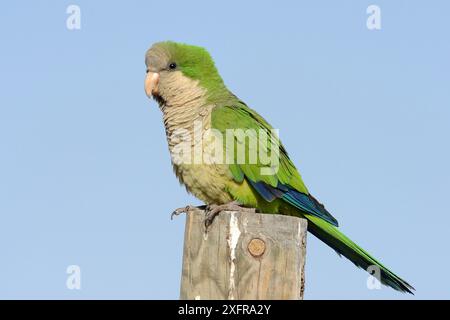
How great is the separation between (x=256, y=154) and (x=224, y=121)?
1.59 ft

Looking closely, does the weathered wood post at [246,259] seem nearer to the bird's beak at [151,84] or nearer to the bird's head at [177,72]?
the bird's head at [177,72]

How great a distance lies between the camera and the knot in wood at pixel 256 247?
15.1 feet

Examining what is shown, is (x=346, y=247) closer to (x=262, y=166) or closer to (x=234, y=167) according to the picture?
(x=262, y=166)

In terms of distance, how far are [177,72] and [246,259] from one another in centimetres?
372

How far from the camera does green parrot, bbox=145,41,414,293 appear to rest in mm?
6883

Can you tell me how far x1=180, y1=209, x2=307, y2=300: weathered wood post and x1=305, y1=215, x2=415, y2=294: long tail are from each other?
6.15ft

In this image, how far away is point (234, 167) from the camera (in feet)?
22.6

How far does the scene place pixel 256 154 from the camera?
7.00m

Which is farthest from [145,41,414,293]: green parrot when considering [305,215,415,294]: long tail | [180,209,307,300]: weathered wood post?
[180,209,307,300]: weathered wood post

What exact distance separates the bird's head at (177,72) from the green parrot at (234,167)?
0.02m

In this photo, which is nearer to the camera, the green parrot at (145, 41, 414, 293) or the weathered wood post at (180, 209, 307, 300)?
the weathered wood post at (180, 209, 307, 300)

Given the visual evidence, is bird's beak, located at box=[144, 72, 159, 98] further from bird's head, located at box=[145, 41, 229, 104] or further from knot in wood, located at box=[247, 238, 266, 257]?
knot in wood, located at box=[247, 238, 266, 257]
